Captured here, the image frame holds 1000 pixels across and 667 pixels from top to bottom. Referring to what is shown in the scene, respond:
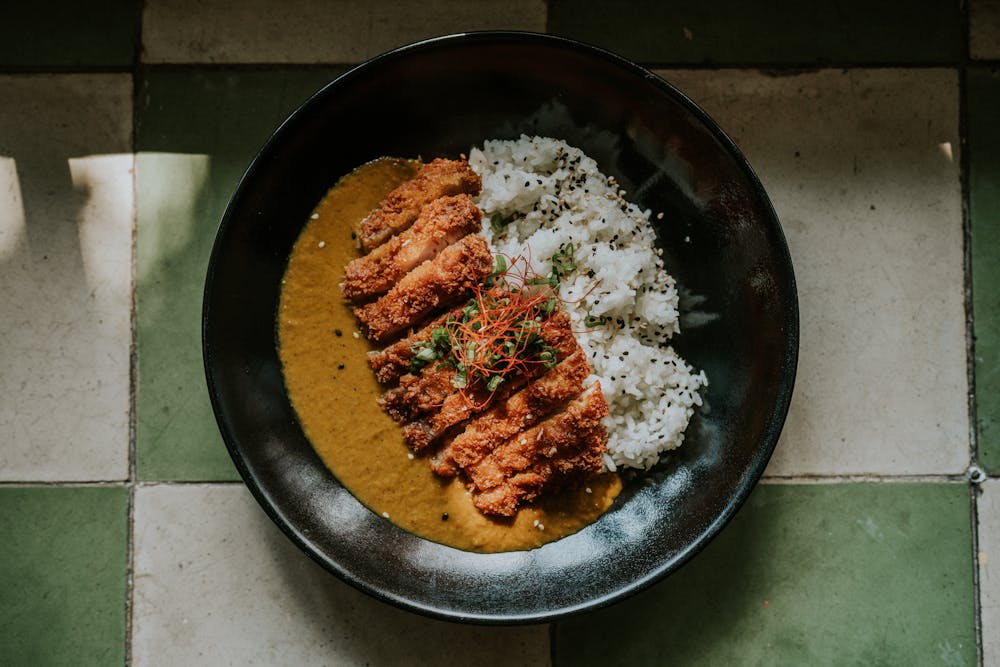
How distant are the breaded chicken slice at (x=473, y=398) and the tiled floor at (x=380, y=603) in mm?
738

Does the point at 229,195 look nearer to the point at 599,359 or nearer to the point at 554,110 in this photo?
the point at 554,110

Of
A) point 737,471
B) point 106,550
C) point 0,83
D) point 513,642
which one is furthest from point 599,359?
point 0,83

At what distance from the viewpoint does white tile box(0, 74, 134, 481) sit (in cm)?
292

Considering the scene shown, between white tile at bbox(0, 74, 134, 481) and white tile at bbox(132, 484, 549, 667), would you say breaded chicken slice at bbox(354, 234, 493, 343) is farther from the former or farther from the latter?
white tile at bbox(0, 74, 134, 481)

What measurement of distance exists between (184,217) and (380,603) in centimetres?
173

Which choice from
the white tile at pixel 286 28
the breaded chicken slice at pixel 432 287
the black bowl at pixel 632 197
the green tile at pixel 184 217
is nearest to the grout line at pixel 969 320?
the black bowl at pixel 632 197

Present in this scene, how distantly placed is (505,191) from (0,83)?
6.90 ft

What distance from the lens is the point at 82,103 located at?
297 centimetres

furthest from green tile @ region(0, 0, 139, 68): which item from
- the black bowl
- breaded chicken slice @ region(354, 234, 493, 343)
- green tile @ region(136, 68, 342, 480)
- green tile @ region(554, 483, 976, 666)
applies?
green tile @ region(554, 483, 976, 666)

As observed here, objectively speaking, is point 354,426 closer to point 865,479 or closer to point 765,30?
point 865,479

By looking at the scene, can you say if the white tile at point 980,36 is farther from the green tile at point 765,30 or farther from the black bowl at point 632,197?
the black bowl at point 632,197

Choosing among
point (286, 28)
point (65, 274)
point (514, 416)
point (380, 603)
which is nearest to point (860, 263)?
point (514, 416)

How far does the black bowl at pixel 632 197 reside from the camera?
8.61 feet

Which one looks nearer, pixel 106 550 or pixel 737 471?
pixel 737 471
